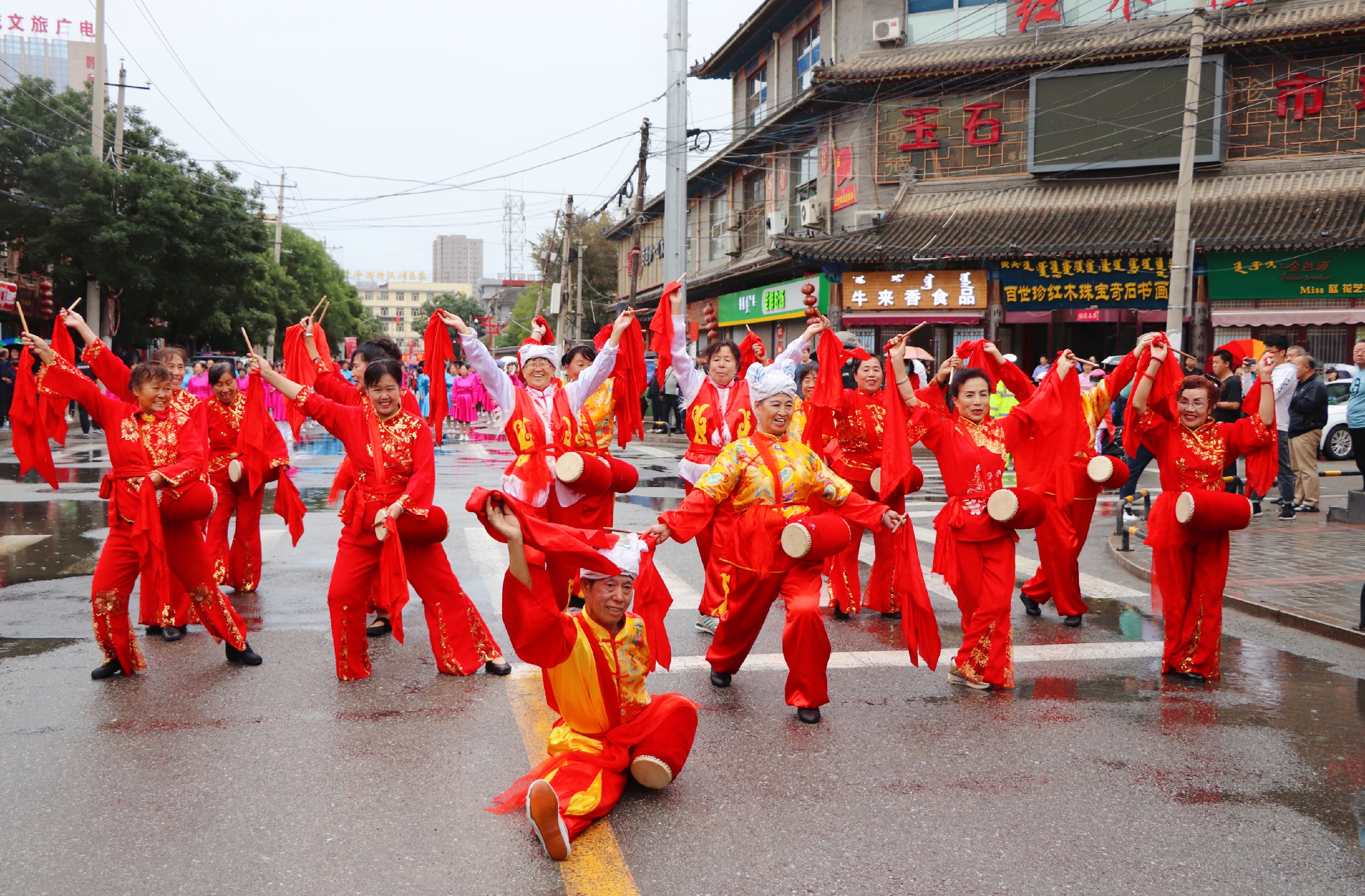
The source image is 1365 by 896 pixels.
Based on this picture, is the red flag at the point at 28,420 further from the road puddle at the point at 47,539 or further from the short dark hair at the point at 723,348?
the short dark hair at the point at 723,348

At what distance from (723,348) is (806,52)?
873 inches

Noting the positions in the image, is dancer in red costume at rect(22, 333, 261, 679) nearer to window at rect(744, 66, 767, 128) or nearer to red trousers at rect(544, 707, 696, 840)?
red trousers at rect(544, 707, 696, 840)

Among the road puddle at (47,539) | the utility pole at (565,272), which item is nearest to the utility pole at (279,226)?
the utility pole at (565,272)

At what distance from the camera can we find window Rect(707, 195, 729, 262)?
3338 centimetres

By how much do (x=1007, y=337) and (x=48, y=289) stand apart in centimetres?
1865

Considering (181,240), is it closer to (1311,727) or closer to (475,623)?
(475,623)

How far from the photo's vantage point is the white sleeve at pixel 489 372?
19.5ft

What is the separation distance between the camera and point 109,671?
5.49m

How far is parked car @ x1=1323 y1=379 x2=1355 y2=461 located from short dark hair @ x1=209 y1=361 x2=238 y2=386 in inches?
628

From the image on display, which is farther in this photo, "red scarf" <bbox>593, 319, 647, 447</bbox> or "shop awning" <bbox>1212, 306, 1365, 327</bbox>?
"shop awning" <bbox>1212, 306, 1365, 327</bbox>

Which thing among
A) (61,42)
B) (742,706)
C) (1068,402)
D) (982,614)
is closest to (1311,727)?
(982,614)

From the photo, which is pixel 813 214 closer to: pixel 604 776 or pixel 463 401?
pixel 463 401

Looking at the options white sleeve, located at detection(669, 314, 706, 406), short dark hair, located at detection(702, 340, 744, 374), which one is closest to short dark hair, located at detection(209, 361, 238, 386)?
white sleeve, located at detection(669, 314, 706, 406)

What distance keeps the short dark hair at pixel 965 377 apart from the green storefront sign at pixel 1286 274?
655 inches
